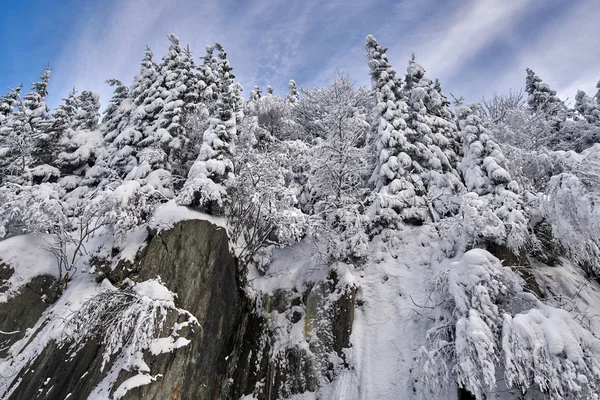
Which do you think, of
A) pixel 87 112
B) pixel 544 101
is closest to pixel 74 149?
pixel 87 112

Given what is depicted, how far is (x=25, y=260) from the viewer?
11.0 metres

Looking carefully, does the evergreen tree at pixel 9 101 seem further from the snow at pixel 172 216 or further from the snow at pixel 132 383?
the snow at pixel 132 383

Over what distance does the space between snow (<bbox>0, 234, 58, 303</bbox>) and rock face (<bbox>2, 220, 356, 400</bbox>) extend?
308 centimetres

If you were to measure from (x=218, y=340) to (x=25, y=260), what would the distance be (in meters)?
7.84

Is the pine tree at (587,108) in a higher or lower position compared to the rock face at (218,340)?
higher

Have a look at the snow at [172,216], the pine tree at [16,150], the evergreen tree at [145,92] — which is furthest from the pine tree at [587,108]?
the pine tree at [16,150]

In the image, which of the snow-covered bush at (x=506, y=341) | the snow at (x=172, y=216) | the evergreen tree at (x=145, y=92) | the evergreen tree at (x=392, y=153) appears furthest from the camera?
the evergreen tree at (x=145, y=92)

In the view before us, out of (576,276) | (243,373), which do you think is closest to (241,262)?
(243,373)

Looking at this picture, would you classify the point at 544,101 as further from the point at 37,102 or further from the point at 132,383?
the point at 37,102

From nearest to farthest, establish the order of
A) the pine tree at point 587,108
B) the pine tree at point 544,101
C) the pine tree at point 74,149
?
the pine tree at point 587,108, the pine tree at point 74,149, the pine tree at point 544,101

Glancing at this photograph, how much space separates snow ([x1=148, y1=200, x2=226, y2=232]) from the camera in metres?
Answer: 11.4

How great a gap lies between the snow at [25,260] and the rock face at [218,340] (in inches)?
121

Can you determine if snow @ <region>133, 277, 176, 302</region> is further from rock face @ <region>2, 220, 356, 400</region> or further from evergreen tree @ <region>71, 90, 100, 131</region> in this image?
evergreen tree @ <region>71, 90, 100, 131</region>

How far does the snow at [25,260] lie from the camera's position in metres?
10.4
